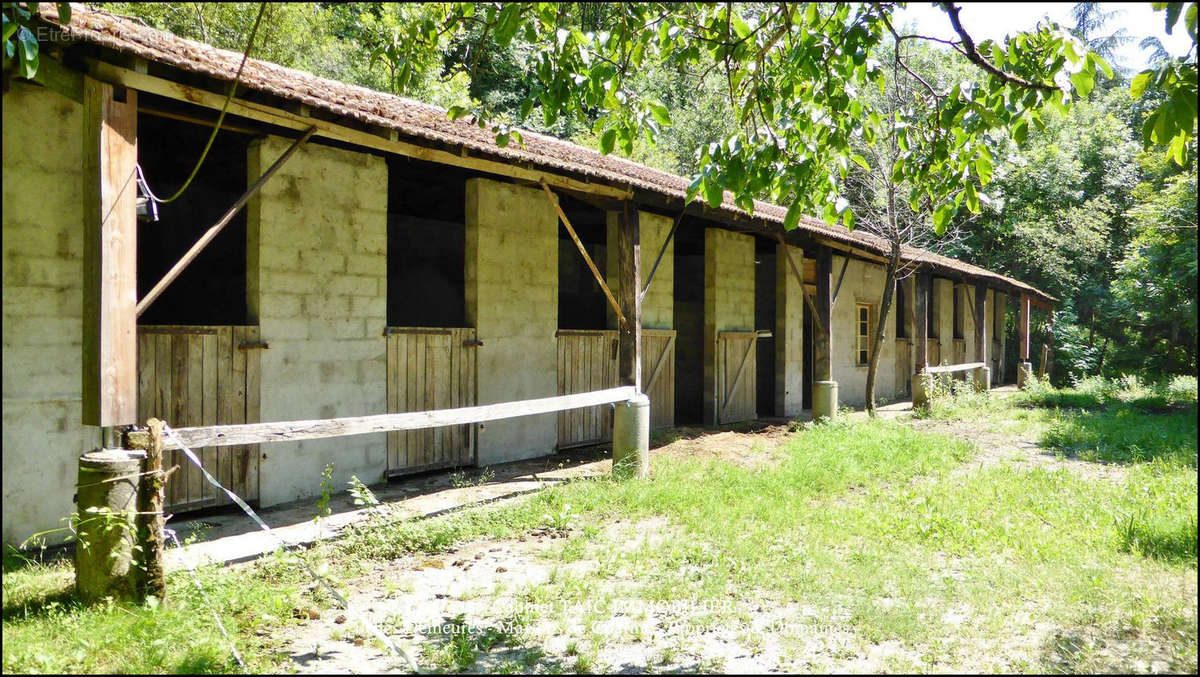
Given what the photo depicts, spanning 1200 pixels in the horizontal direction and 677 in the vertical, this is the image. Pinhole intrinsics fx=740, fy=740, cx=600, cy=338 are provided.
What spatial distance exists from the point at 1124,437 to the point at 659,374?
640 cm

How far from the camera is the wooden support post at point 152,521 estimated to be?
416cm

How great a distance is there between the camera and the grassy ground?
360cm

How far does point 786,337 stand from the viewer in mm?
13570

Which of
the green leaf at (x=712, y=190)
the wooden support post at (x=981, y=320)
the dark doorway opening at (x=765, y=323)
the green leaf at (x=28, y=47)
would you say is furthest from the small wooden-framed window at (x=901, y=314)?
the green leaf at (x=28, y=47)

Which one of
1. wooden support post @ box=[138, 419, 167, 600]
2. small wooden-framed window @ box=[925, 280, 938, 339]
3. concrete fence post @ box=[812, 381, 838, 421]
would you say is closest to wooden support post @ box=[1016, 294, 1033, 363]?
small wooden-framed window @ box=[925, 280, 938, 339]

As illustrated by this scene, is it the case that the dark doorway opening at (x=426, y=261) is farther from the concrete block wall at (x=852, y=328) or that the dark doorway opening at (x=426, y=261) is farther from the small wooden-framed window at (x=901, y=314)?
the small wooden-framed window at (x=901, y=314)

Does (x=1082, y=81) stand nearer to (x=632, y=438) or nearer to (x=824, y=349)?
(x=632, y=438)

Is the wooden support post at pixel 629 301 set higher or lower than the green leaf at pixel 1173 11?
lower

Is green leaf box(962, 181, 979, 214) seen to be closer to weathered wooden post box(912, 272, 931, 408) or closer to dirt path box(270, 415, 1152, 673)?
dirt path box(270, 415, 1152, 673)

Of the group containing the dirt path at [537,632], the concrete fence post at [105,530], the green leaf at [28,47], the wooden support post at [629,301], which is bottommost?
the dirt path at [537,632]

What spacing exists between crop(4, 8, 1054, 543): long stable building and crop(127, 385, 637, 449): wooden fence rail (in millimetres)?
389

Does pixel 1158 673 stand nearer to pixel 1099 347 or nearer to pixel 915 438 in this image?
pixel 915 438

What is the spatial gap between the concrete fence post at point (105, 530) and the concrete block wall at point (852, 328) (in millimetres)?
12497

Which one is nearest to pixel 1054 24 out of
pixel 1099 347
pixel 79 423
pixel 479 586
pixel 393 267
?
pixel 479 586
